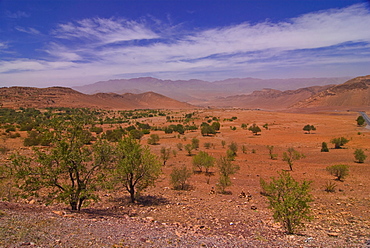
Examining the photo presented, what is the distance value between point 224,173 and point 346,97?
154m

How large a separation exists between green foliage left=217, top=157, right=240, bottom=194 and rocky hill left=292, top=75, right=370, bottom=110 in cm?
13477

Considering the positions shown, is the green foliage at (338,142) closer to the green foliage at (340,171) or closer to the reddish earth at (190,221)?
the reddish earth at (190,221)

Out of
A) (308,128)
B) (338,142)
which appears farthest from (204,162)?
(308,128)

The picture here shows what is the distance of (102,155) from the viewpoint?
36.7ft

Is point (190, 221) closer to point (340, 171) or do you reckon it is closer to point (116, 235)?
point (116, 235)

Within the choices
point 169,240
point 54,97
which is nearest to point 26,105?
point 54,97

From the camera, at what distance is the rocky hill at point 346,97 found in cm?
13098

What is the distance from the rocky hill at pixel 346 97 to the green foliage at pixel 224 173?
134775 mm

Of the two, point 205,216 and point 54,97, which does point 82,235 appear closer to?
point 205,216

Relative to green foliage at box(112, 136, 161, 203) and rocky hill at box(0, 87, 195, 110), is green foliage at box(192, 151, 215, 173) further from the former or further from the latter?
rocky hill at box(0, 87, 195, 110)

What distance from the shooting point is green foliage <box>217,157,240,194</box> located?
16.8 meters

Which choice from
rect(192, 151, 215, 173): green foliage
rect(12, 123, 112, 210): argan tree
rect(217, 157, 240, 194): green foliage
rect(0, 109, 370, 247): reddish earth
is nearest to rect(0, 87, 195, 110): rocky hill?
rect(192, 151, 215, 173): green foliage

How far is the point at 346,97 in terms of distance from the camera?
5527 inches

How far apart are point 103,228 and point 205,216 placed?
5.16 metres
